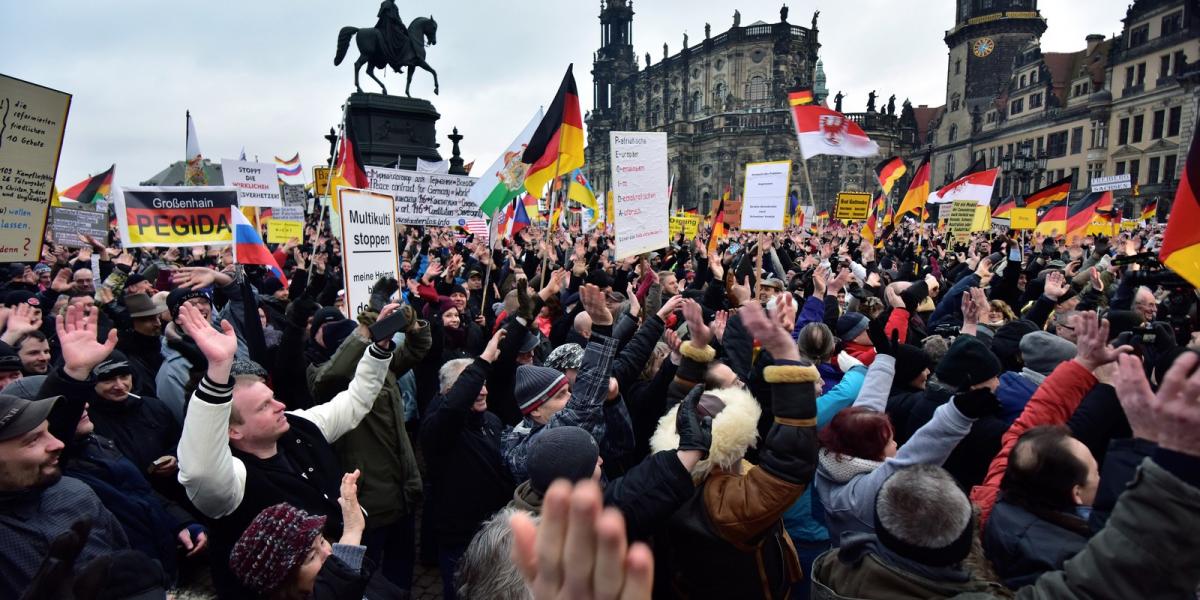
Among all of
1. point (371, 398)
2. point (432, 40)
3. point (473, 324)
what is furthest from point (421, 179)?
point (432, 40)

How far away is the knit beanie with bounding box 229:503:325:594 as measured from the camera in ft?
6.30

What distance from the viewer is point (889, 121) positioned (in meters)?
74.1

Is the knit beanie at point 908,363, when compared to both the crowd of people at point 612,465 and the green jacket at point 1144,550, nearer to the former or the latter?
the crowd of people at point 612,465

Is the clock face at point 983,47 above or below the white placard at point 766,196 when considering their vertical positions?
above

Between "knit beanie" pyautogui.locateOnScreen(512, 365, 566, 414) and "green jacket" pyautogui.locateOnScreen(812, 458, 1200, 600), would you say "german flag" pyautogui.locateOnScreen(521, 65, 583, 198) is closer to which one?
"knit beanie" pyautogui.locateOnScreen(512, 365, 566, 414)

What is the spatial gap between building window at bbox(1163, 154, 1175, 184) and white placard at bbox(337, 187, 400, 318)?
49.8 meters

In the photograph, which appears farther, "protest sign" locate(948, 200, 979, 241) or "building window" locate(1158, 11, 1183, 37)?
"building window" locate(1158, 11, 1183, 37)

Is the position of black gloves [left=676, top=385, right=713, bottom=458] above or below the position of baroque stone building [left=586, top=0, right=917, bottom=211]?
below

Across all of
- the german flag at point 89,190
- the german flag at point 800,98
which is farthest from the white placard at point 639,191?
the german flag at point 89,190

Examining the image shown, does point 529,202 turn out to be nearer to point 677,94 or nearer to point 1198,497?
point 1198,497

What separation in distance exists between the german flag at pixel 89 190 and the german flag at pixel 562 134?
14263 mm

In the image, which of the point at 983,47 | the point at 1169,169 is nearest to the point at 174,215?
the point at 1169,169

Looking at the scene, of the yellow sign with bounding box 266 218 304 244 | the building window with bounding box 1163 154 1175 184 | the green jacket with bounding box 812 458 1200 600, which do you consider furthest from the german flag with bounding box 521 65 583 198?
the building window with bounding box 1163 154 1175 184

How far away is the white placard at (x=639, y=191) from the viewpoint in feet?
21.1
